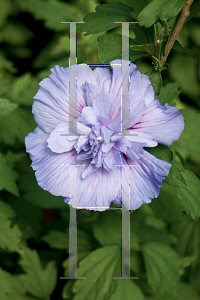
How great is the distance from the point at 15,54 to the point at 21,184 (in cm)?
93

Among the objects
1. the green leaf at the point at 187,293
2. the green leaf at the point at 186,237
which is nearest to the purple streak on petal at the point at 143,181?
the green leaf at the point at 186,237

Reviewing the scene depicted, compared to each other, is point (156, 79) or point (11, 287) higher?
point (156, 79)

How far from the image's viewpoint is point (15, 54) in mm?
1816

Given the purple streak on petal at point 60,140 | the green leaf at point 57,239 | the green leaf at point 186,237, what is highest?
the purple streak on petal at point 60,140

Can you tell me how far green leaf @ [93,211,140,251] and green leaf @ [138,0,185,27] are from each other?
0.79 metres

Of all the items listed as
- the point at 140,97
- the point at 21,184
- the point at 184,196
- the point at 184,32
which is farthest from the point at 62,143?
the point at 184,32

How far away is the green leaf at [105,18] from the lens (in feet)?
2.79

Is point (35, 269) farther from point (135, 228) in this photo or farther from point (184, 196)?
point (184, 196)

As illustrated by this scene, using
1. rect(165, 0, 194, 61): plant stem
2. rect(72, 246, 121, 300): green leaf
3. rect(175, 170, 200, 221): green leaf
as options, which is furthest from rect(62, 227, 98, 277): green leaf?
rect(165, 0, 194, 61): plant stem

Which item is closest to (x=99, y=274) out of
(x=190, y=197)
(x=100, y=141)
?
(x=190, y=197)

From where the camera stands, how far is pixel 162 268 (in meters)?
1.26

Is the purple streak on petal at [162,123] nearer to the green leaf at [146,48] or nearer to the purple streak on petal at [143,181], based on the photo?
the purple streak on petal at [143,181]

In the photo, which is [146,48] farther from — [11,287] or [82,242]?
[11,287]

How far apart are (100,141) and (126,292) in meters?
0.82
